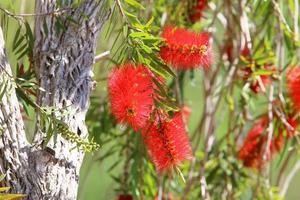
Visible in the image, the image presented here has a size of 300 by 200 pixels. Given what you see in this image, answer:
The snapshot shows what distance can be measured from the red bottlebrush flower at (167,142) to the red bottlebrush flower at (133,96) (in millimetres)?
23

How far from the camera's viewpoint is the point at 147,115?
1142 millimetres

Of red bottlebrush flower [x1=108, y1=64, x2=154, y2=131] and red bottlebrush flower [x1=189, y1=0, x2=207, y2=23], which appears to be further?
red bottlebrush flower [x1=189, y1=0, x2=207, y2=23]

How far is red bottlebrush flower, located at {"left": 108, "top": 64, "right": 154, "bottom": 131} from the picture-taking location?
1.13 m

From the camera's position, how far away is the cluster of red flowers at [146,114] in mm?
1137

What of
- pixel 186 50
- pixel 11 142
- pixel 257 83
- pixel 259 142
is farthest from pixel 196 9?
pixel 11 142

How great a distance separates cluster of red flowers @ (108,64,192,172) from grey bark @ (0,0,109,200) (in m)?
0.05

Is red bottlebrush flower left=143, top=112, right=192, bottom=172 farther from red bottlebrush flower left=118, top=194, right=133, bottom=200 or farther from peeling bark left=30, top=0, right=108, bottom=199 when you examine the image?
red bottlebrush flower left=118, top=194, right=133, bottom=200

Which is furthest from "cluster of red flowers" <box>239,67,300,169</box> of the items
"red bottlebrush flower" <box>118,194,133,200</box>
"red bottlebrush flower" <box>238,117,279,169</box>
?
"red bottlebrush flower" <box>118,194,133,200</box>

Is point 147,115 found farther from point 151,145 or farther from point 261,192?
point 261,192

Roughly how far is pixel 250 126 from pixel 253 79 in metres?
0.31

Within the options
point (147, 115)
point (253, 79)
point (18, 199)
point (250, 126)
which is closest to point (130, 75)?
point (147, 115)

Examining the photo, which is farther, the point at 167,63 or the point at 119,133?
the point at 119,133

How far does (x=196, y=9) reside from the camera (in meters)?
1.77

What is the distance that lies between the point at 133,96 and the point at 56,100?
0.10m
